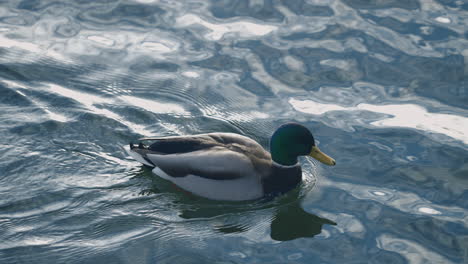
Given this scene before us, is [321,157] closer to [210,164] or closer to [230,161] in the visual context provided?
[230,161]

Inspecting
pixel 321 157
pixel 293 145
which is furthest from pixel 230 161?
pixel 321 157

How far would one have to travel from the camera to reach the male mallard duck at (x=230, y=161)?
23.5 ft

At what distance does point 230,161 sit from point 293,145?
73 cm

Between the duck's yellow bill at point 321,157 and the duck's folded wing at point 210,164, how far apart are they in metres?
0.71

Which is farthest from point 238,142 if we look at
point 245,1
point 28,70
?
point 245,1

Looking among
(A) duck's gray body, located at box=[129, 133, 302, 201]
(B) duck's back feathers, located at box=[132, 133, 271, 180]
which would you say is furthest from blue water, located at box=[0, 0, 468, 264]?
(B) duck's back feathers, located at box=[132, 133, 271, 180]

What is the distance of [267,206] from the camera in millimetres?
7195

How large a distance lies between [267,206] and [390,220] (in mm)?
1263

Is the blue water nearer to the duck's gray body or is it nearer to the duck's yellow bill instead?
the duck's gray body

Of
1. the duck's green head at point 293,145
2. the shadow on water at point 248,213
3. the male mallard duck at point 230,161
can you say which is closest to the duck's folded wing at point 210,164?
the male mallard duck at point 230,161

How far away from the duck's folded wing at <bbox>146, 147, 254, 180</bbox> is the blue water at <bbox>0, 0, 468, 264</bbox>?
0.30 m

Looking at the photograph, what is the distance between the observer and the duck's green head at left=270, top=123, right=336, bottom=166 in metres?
7.32

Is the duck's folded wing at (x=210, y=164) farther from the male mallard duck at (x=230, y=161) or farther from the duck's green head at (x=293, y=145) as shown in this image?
the duck's green head at (x=293, y=145)

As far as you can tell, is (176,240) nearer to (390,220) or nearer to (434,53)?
(390,220)
